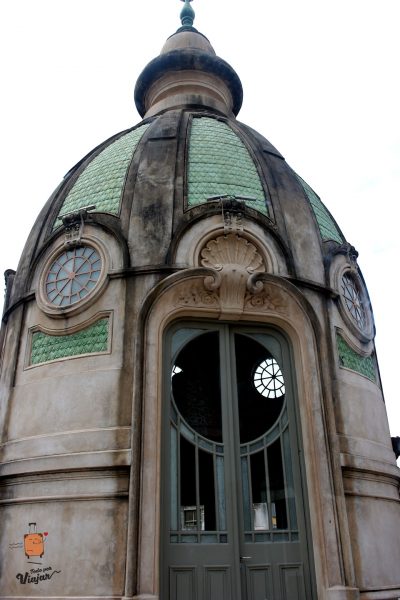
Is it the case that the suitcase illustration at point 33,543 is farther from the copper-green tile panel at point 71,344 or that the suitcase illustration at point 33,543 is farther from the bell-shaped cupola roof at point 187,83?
the bell-shaped cupola roof at point 187,83

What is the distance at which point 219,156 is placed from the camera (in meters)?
13.8

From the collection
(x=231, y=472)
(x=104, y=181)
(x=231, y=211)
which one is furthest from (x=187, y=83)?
(x=231, y=472)

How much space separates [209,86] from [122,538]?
15.2m

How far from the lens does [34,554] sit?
9008 millimetres

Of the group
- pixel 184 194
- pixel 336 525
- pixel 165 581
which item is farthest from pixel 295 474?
pixel 184 194

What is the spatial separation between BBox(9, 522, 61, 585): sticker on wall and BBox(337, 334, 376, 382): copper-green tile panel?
6.60 meters

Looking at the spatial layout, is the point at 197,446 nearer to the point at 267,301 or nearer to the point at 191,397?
the point at 191,397

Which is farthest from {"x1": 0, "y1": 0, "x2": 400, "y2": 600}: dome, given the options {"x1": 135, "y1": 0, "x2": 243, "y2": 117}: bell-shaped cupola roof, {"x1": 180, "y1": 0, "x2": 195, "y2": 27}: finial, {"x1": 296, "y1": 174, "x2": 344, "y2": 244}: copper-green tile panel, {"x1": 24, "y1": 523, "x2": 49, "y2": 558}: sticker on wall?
{"x1": 180, "y1": 0, "x2": 195, "y2": 27}: finial

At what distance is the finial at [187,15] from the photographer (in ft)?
74.0

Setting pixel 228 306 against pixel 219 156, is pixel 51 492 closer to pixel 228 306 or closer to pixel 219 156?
pixel 228 306

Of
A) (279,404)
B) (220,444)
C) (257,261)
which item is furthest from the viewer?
(257,261)

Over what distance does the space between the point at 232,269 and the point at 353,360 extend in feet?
11.3

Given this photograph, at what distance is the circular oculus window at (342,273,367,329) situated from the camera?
41.3 feet

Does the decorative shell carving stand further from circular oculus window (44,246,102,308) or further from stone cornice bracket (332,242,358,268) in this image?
stone cornice bracket (332,242,358,268)
